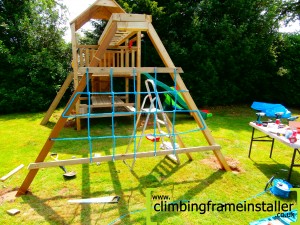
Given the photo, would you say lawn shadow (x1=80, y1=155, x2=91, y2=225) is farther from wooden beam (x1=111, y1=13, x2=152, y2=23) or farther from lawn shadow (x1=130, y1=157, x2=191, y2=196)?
wooden beam (x1=111, y1=13, x2=152, y2=23)

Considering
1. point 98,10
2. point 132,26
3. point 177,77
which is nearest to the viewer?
point 132,26

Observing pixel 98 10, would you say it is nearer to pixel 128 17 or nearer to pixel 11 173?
pixel 128 17

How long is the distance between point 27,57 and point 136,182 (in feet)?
27.3

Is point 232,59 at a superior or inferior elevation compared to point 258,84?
superior

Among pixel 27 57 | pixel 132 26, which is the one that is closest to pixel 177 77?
pixel 132 26

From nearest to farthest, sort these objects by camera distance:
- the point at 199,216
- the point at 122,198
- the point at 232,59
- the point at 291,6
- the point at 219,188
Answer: the point at 199,216 < the point at 122,198 < the point at 219,188 < the point at 232,59 < the point at 291,6

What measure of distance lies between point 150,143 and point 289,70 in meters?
8.64

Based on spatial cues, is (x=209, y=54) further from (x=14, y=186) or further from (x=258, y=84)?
(x=14, y=186)

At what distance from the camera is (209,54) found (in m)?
9.97

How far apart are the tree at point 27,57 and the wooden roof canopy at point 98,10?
3.97m

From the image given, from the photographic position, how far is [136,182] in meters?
4.03

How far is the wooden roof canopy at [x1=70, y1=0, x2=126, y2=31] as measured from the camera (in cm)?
612

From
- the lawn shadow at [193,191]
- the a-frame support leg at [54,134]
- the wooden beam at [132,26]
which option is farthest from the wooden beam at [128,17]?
the lawn shadow at [193,191]

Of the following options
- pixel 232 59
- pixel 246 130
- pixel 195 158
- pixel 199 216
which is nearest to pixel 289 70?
pixel 232 59
